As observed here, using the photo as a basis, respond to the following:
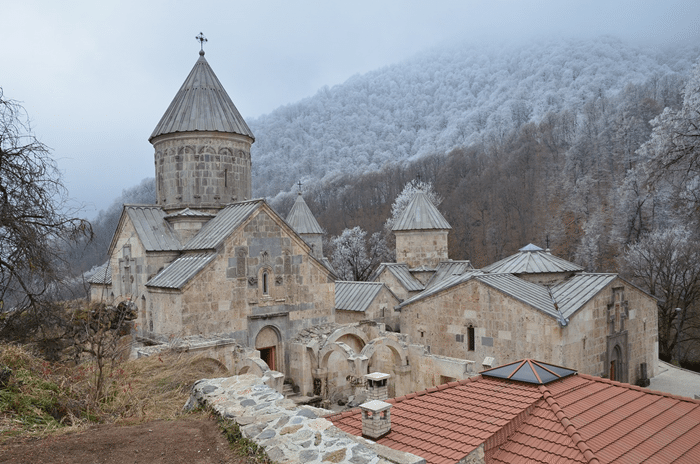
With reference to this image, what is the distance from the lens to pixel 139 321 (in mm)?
14750

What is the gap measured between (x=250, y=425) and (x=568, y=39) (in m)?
121

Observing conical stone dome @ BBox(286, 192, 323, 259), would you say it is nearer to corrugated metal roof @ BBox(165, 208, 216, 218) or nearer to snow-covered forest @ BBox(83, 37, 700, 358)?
corrugated metal roof @ BBox(165, 208, 216, 218)

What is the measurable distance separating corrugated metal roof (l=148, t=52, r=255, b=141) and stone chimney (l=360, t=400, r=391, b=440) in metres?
11.7

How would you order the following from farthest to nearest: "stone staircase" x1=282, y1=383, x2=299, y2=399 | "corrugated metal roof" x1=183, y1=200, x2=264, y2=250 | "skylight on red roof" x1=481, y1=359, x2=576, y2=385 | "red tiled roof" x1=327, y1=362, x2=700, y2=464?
"stone staircase" x1=282, y1=383, x2=299, y2=399 < "corrugated metal roof" x1=183, y1=200, x2=264, y2=250 < "skylight on red roof" x1=481, y1=359, x2=576, y2=385 < "red tiled roof" x1=327, y1=362, x2=700, y2=464

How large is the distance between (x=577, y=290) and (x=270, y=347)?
9.57 metres

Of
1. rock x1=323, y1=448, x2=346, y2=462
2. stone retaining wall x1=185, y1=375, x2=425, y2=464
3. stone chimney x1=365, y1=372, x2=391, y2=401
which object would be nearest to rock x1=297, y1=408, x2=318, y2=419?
stone retaining wall x1=185, y1=375, x2=425, y2=464

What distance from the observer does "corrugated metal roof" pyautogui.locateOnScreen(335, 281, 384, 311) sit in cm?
1969

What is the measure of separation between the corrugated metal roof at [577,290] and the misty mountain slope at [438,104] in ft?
165

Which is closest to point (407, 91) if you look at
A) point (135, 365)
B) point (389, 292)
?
point (389, 292)

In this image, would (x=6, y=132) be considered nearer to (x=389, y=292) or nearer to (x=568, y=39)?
(x=389, y=292)

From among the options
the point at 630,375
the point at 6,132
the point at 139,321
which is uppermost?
the point at 6,132

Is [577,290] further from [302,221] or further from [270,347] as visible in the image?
[302,221]

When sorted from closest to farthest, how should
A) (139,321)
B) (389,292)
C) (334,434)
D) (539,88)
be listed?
(334,434), (139,321), (389,292), (539,88)

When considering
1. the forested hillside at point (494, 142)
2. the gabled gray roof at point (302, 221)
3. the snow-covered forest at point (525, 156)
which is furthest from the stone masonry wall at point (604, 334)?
the forested hillside at point (494, 142)
